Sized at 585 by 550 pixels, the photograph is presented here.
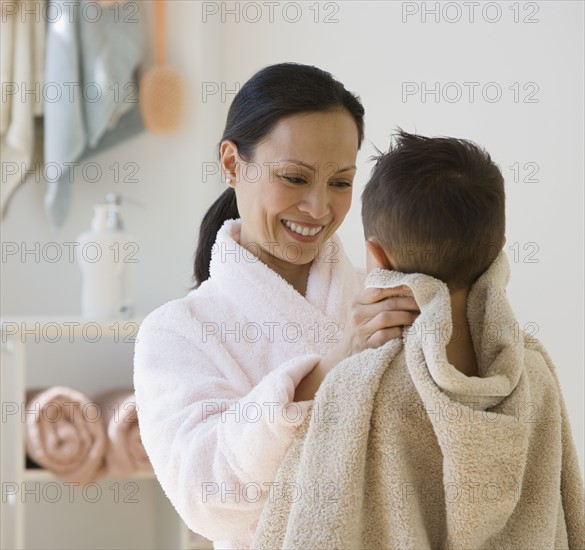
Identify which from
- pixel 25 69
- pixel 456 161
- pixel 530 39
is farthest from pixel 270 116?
pixel 25 69

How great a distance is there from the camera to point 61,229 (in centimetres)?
213

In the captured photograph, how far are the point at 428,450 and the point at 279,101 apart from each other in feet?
1.70

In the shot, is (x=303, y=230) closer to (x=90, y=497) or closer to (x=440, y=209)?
(x=440, y=209)

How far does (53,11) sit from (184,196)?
1.68 feet

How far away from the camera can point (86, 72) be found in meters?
1.98

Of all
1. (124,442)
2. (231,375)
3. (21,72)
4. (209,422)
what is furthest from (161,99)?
(209,422)

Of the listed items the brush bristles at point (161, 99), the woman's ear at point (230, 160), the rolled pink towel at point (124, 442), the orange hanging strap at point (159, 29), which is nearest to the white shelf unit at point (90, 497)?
the rolled pink towel at point (124, 442)

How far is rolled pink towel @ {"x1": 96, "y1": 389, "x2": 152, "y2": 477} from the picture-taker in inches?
70.7

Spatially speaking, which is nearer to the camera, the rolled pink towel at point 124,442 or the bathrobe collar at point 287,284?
the bathrobe collar at point 287,284

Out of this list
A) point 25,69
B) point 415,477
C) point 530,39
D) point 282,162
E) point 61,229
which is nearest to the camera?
point 415,477

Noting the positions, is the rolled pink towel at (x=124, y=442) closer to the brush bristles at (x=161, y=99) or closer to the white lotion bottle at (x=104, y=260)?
the white lotion bottle at (x=104, y=260)

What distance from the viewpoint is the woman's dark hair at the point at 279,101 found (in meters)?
1.12

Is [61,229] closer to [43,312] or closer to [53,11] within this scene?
[43,312]

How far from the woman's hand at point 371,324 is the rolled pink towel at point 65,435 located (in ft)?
3.32
